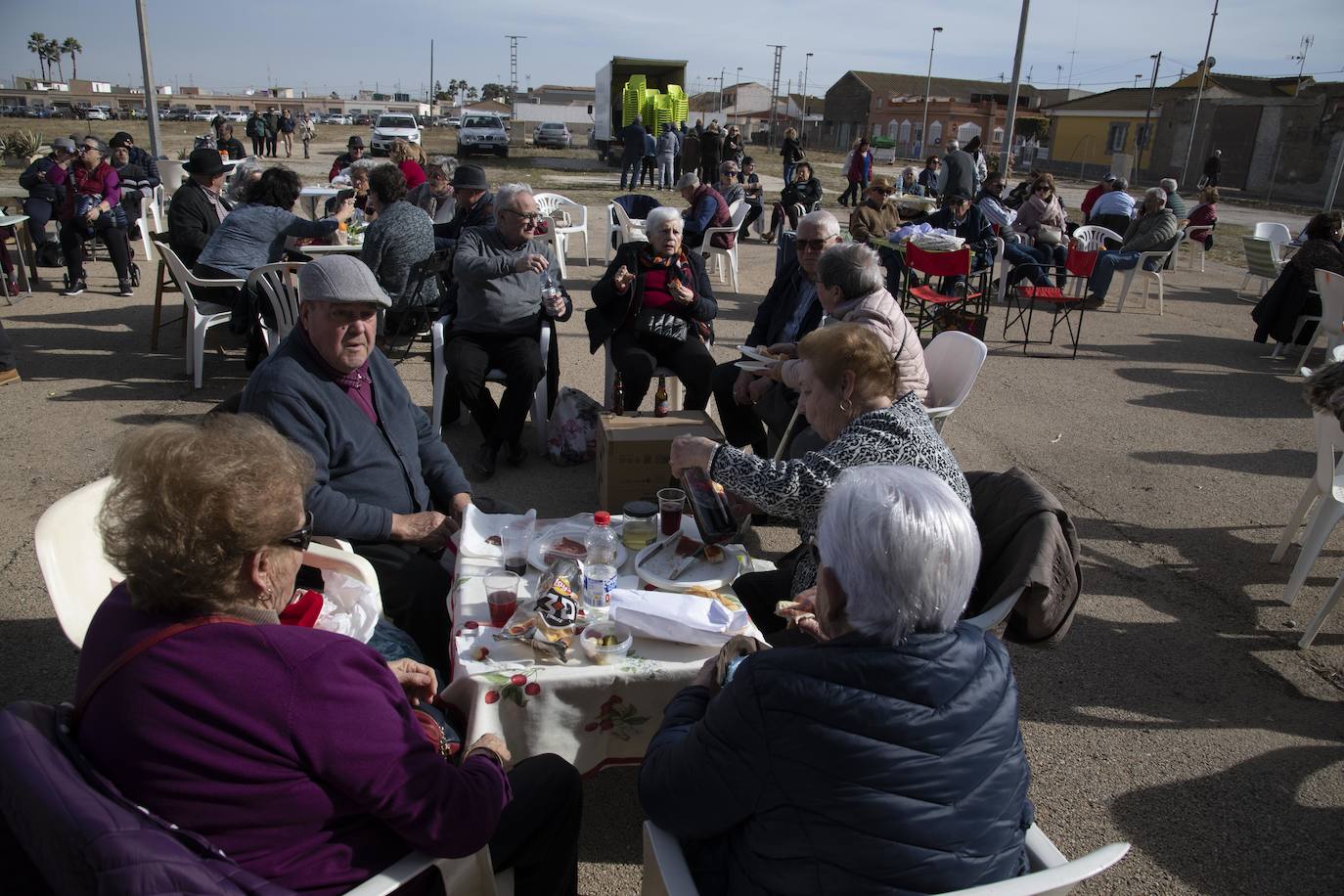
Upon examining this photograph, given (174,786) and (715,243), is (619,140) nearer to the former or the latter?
(715,243)

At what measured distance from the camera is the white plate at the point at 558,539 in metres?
2.50

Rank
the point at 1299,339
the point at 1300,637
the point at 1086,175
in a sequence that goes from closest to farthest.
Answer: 1. the point at 1300,637
2. the point at 1299,339
3. the point at 1086,175

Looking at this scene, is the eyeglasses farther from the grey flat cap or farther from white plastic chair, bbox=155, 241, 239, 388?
white plastic chair, bbox=155, 241, 239, 388

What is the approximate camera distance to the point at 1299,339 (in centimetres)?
823

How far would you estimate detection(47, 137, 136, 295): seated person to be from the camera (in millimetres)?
8531

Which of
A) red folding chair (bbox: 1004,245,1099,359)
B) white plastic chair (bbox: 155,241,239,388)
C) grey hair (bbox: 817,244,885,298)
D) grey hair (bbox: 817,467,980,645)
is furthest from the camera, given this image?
red folding chair (bbox: 1004,245,1099,359)

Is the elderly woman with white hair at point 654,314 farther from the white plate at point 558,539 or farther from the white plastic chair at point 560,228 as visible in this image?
the white plastic chair at point 560,228

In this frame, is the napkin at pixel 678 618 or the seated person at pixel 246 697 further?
the napkin at pixel 678 618

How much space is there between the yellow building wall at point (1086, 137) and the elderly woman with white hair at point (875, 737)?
5091cm

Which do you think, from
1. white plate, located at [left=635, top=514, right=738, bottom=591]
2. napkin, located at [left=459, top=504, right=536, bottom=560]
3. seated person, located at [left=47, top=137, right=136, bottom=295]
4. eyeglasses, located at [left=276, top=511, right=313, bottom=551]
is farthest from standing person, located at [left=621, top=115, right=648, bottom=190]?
eyeglasses, located at [left=276, top=511, right=313, bottom=551]

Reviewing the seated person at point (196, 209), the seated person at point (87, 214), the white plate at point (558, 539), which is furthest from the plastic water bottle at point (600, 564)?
the seated person at point (87, 214)

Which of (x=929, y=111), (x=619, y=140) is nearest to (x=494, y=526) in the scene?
(x=619, y=140)

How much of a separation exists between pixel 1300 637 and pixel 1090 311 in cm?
735

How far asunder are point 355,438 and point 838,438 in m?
1.59
